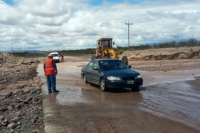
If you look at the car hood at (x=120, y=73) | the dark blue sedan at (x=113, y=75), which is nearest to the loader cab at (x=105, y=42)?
the dark blue sedan at (x=113, y=75)

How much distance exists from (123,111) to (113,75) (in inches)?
154

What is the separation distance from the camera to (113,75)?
41.5ft

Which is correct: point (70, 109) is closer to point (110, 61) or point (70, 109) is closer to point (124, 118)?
point (124, 118)

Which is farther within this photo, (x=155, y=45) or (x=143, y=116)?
(x=155, y=45)

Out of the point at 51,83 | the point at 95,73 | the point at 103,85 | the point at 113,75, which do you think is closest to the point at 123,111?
the point at 113,75

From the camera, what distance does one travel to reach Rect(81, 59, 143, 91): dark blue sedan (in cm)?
1250

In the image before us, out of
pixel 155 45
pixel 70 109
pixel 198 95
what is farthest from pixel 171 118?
pixel 155 45

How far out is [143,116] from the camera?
8.17 m

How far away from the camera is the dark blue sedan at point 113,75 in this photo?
1250 cm

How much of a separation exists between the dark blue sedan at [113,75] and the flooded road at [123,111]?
39 centimetres

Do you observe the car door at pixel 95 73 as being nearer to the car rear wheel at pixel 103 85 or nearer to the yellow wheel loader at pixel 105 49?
the car rear wheel at pixel 103 85

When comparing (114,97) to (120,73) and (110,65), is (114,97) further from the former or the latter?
(110,65)

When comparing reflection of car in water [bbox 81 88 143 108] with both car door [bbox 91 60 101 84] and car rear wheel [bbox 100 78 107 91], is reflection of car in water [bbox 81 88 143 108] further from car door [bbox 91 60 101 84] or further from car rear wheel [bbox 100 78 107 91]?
car door [bbox 91 60 101 84]

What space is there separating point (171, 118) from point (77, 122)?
2.55 meters
